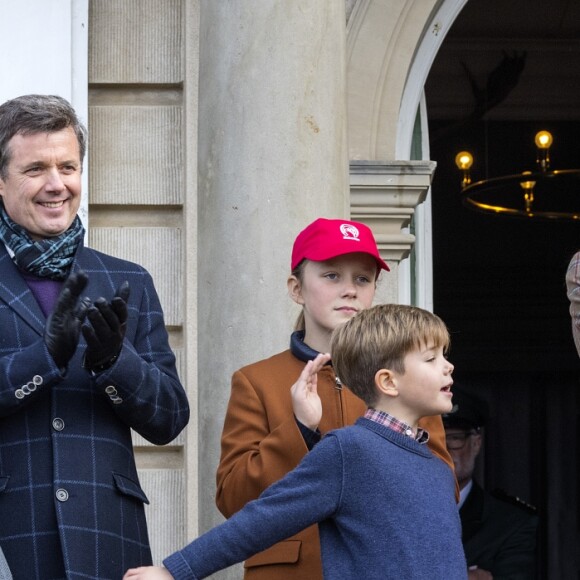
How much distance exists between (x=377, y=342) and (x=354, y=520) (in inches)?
15.0

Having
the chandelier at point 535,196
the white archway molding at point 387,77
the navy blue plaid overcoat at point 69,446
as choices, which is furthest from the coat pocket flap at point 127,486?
A: the chandelier at point 535,196

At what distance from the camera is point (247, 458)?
13.1ft

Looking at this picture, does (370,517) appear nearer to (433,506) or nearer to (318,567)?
(433,506)

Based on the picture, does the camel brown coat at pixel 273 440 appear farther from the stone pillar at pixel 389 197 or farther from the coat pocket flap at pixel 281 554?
the stone pillar at pixel 389 197

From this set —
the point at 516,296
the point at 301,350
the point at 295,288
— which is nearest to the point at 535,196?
the point at 516,296

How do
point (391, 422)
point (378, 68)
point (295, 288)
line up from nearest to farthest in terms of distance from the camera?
point (391, 422)
point (295, 288)
point (378, 68)

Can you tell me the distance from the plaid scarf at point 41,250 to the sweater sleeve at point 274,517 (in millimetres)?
705

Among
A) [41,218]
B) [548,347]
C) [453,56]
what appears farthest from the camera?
[548,347]

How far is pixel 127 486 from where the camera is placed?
3.84 metres

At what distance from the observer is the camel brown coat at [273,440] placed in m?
3.90

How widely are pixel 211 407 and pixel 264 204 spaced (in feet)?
2.07

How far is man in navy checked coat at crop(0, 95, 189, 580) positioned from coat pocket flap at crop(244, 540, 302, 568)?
25 cm

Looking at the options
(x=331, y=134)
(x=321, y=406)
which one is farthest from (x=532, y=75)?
(x=321, y=406)

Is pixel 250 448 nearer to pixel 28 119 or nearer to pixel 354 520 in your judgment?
pixel 354 520
